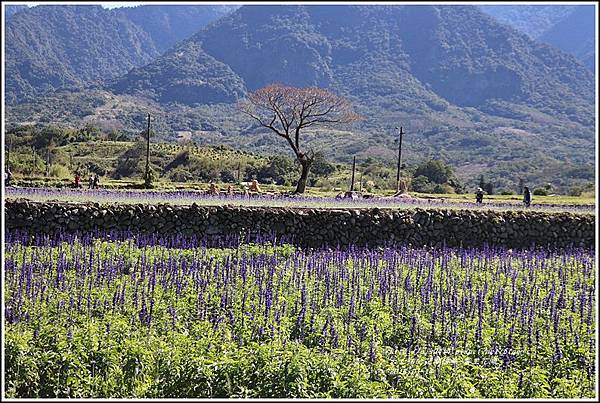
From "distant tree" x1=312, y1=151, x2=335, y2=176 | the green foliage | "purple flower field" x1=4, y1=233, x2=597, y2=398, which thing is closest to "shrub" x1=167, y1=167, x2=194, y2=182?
"distant tree" x1=312, y1=151, x2=335, y2=176

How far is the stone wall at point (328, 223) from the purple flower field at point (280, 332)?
3777mm

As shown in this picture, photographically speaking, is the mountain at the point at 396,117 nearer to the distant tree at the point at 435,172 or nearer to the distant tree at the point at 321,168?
the distant tree at the point at 435,172

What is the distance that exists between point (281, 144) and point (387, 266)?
108m

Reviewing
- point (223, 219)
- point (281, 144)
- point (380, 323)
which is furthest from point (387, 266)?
point (281, 144)

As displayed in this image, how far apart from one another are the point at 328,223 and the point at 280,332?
985 cm

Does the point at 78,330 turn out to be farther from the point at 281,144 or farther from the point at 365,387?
the point at 281,144

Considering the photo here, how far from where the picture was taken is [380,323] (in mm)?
8438

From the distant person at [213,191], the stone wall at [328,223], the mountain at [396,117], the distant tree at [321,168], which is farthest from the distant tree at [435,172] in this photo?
the stone wall at [328,223]

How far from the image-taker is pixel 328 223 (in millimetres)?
17500

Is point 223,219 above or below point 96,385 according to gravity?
above

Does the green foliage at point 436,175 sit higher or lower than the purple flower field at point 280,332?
higher

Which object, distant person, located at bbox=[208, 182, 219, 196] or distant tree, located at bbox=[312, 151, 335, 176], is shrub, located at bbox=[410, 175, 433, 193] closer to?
distant tree, located at bbox=[312, 151, 335, 176]

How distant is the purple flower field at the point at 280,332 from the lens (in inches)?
259

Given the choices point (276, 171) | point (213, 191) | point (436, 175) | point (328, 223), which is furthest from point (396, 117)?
point (328, 223)
